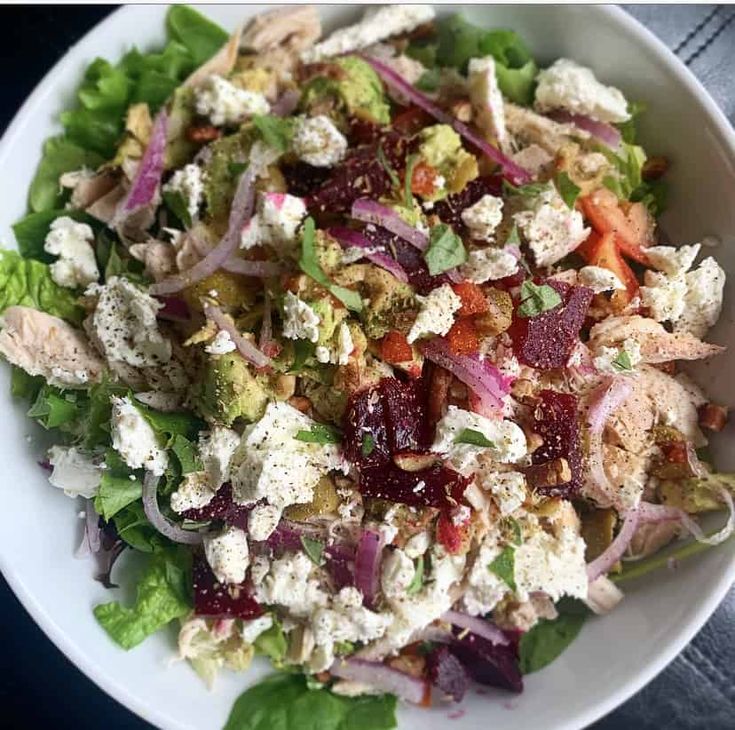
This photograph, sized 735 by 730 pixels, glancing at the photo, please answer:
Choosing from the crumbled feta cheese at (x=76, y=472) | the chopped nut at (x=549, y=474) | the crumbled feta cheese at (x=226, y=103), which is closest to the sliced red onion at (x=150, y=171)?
the crumbled feta cheese at (x=226, y=103)

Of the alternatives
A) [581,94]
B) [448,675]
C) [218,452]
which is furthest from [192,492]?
[581,94]

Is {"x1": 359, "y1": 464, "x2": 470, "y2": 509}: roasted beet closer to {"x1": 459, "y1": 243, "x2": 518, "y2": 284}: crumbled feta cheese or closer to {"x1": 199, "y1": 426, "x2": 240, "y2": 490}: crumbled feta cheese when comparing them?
{"x1": 199, "y1": 426, "x2": 240, "y2": 490}: crumbled feta cheese

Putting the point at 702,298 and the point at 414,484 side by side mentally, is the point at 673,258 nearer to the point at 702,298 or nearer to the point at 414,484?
the point at 702,298

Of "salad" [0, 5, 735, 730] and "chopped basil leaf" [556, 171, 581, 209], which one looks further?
"chopped basil leaf" [556, 171, 581, 209]

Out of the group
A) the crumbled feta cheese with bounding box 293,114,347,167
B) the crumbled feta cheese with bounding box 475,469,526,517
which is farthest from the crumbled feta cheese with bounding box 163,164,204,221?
the crumbled feta cheese with bounding box 475,469,526,517

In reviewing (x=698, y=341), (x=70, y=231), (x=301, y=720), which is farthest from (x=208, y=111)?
(x=301, y=720)

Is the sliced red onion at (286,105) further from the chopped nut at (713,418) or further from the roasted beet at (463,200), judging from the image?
the chopped nut at (713,418)
